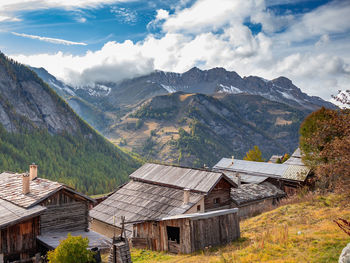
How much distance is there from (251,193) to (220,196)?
7609mm

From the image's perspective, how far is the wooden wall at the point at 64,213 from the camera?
2462 centimetres

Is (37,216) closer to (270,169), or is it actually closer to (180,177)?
(180,177)

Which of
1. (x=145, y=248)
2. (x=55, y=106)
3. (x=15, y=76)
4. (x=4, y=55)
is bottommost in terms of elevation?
(x=145, y=248)

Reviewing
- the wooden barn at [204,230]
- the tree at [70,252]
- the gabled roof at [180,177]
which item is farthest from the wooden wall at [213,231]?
the gabled roof at [180,177]

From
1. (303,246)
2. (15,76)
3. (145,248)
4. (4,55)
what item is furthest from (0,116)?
(303,246)

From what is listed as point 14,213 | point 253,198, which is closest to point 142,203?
point 14,213

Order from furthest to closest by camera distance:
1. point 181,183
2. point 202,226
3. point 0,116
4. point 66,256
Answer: point 0,116 → point 181,183 → point 202,226 → point 66,256

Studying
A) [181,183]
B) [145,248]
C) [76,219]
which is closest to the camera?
[145,248]

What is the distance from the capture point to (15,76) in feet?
534

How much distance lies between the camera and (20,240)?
72.8ft

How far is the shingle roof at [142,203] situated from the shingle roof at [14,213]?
1053 cm

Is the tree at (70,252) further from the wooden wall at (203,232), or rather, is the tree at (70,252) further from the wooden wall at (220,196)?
the wooden wall at (220,196)

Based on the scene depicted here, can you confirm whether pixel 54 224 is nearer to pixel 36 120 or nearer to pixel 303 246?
pixel 303 246

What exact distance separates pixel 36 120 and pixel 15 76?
1110 inches
